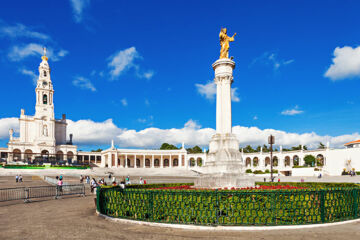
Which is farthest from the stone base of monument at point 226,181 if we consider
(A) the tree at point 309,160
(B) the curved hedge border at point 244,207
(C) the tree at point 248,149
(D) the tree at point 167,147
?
(D) the tree at point 167,147

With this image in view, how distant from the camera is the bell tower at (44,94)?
92.1m

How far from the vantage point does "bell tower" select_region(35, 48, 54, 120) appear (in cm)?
9206

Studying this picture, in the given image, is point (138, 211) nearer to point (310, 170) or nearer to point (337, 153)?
point (310, 170)

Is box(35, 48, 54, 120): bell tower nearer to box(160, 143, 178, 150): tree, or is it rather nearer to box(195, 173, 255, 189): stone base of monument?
box(160, 143, 178, 150): tree

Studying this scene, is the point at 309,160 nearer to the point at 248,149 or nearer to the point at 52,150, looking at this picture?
the point at 248,149

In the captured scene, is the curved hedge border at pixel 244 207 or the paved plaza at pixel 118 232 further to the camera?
the curved hedge border at pixel 244 207

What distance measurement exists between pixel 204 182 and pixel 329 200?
32.4ft

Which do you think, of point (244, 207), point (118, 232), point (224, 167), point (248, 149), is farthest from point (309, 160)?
point (118, 232)

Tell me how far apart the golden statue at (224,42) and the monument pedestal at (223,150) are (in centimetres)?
92

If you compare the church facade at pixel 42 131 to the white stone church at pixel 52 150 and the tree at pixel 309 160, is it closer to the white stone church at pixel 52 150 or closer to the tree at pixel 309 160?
the white stone church at pixel 52 150

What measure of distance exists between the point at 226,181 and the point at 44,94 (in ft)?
299

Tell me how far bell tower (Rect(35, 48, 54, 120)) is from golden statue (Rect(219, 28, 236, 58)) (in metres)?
84.6

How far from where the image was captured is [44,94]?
93.6m

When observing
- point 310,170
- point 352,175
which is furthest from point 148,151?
point 352,175
